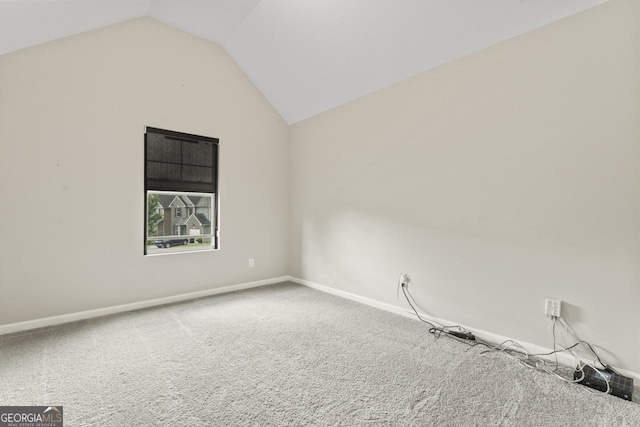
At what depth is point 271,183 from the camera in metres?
4.32

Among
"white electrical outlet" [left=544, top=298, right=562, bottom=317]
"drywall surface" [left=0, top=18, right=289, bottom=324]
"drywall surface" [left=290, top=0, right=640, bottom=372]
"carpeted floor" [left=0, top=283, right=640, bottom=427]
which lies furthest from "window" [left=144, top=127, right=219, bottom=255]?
"white electrical outlet" [left=544, top=298, right=562, bottom=317]

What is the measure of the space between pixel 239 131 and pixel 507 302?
3.61m

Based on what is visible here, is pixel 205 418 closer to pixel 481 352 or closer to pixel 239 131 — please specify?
pixel 481 352

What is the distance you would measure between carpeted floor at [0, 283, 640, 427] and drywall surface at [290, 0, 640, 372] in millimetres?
522

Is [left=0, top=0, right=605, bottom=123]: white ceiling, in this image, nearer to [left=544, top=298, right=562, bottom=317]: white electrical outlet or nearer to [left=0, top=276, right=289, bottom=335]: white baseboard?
[left=544, top=298, right=562, bottom=317]: white electrical outlet

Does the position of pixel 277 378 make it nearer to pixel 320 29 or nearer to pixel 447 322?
pixel 447 322

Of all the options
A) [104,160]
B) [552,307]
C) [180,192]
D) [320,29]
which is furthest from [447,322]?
[104,160]

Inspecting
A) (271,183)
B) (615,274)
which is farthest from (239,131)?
(615,274)

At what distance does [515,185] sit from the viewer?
7.66 ft

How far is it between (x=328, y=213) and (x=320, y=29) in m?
2.12

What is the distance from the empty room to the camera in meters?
1.82

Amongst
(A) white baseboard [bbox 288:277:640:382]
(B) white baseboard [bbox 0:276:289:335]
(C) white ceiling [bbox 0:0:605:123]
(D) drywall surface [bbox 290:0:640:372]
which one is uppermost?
(C) white ceiling [bbox 0:0:605:123]

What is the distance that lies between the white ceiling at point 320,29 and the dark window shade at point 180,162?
1.14 meters

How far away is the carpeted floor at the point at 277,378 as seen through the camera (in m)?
1.55
